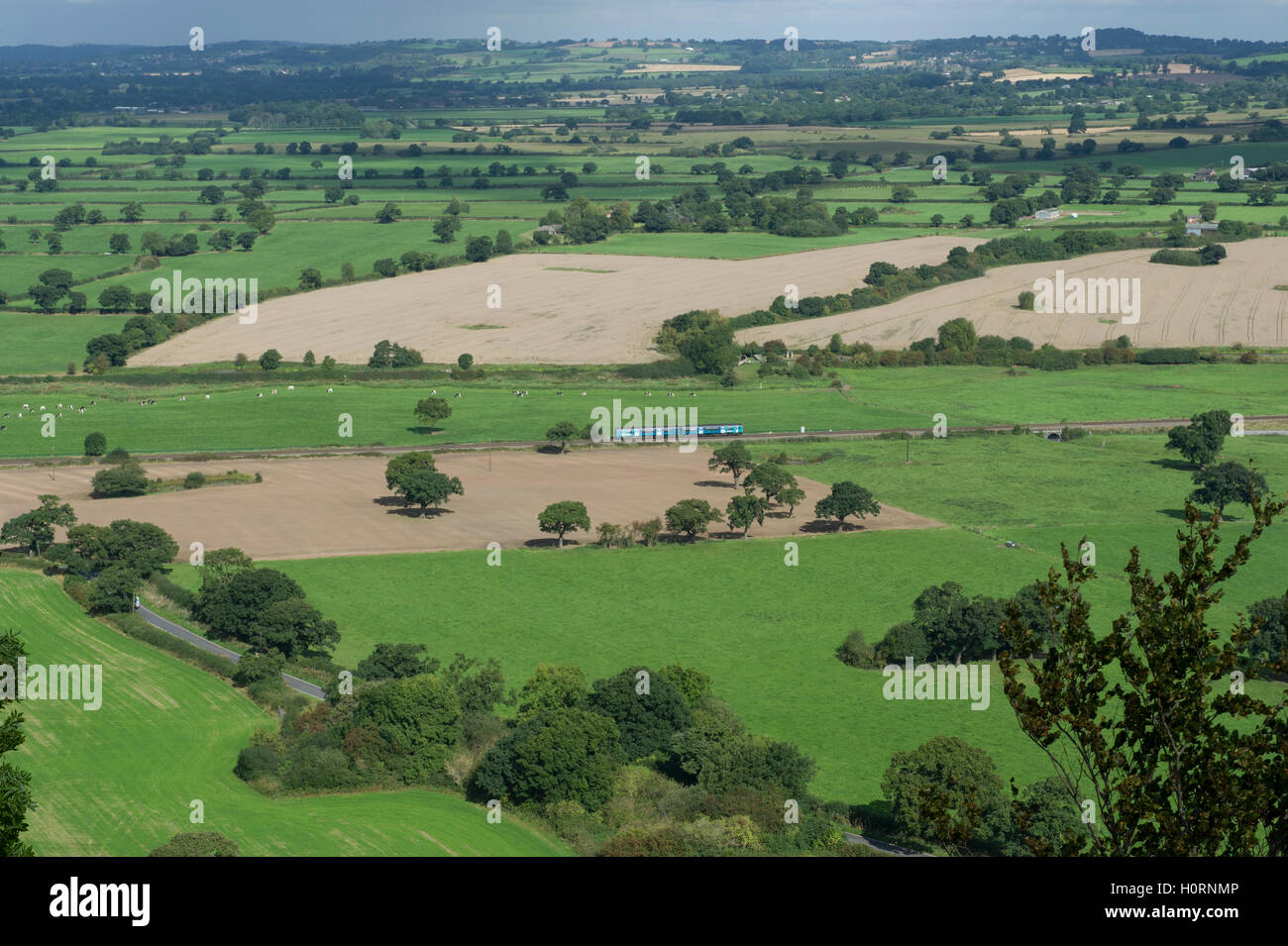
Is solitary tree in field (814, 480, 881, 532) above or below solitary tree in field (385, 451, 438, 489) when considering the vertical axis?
below

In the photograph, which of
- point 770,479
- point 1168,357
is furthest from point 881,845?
point 1168,357

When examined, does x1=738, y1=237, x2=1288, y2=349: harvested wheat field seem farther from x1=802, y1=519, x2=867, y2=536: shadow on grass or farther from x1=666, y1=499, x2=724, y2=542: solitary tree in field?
x1=666, y1=499, x2=724, y2=542: solitary tree in field

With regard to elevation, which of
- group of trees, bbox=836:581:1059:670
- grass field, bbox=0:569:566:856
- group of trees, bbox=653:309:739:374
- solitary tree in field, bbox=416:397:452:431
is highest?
group of trees, bbox=653:309:739:374

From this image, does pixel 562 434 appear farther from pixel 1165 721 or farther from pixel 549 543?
pixel 1165 721

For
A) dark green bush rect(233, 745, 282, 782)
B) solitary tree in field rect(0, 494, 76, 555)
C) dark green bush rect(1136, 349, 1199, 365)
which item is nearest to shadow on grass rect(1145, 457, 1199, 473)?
dark green bush rect(1136, 349, 1199, 365)

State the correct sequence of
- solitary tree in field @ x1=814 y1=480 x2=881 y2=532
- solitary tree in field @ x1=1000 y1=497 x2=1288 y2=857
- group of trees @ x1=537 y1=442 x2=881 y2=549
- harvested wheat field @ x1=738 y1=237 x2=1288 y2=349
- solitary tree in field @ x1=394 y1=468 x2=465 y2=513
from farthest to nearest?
1. harvested wheat field @ x1=738 y1=237 x2=1288 y2=349
2. solitary tree in field @ x1=394 y1=468 x2=465 y2=513
3. solitary tree in field @ x1=814 y1=480 x2=881 y2=532
4. group of trees @ x1=537 y1=442 x2=881 y2=549
5. solitary tree in field @ x1=1000 y1=497 x2=1288 y2=857

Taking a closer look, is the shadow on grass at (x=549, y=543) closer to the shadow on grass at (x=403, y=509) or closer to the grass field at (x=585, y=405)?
the shadow on grass at (x=403, y=509)

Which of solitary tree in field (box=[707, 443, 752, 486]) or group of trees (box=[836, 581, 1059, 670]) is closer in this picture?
group of trees (box=[836, 581, 1059, 670])

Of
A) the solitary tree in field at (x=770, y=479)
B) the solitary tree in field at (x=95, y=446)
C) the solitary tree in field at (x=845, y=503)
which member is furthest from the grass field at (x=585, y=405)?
the solitary tree in field at (x=845, y=503)
